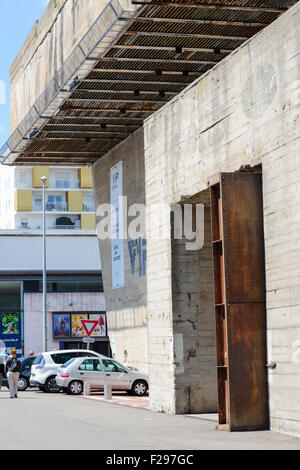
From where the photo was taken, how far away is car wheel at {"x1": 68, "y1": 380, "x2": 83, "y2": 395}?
31.7 meters

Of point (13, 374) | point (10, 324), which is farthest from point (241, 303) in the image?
point (10, 324)

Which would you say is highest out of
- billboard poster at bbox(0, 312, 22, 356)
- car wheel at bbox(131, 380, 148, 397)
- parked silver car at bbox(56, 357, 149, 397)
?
billboard poster at bbox(0, 312, 22, 356)

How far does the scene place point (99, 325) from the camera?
189 ft

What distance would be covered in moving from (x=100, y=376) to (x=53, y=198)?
217 feet

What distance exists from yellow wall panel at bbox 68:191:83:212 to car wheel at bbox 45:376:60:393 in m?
63.1

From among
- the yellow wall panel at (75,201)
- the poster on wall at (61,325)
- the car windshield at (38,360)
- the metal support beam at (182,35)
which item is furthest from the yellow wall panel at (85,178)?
the metal support beam at (182,35)

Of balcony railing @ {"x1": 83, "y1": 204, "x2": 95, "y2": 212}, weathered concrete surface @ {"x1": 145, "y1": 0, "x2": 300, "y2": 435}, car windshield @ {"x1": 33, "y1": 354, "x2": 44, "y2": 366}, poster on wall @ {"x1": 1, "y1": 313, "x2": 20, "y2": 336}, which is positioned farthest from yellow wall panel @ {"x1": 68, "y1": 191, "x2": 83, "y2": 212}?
weathered concrete surface @ {"x1": 145, "y1": 0, "x2": 300, "y2": 435}

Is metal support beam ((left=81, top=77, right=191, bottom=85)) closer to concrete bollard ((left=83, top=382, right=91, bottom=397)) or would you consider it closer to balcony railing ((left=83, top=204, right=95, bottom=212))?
concrete bollard ((left=83, top=382, right=91, bottom=397))

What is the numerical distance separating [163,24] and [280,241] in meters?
10.1

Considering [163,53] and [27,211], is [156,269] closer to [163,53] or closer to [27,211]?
[163,53]

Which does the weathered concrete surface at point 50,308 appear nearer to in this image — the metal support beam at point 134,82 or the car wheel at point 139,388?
the car wheel at point 139,388

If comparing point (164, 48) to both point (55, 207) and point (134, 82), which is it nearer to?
point (134, 82)

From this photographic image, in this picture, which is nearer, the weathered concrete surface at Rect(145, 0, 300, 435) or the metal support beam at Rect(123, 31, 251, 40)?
the weathered concrete surface at Rect(145, 0, 300, 435)
